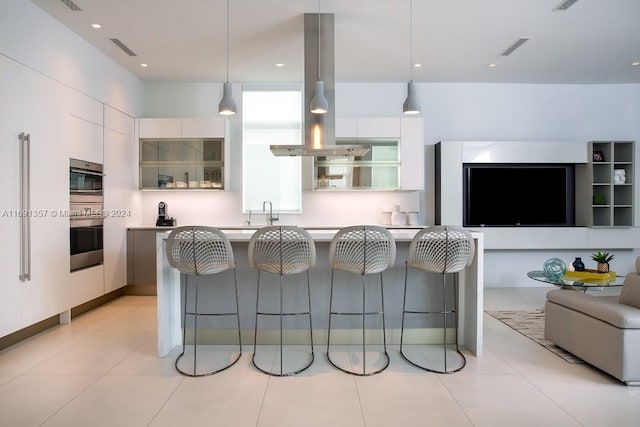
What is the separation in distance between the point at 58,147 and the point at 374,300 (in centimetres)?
335

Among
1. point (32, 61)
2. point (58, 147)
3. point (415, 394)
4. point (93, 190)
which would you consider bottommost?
point (415, 394)

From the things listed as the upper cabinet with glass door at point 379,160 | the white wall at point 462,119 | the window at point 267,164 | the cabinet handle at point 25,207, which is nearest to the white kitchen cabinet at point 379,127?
the upper cabinet with glass door at point 379,160

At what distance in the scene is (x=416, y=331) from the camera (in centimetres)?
332

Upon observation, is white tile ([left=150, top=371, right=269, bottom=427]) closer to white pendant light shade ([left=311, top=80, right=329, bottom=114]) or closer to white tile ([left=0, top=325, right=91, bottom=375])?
white tile ([left=0, top=325, right=91, bottom=375])

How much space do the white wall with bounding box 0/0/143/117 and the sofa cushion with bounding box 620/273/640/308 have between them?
16.8 ft

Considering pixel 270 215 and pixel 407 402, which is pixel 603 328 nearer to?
pixel 407 402

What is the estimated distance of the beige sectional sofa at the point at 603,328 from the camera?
253cm

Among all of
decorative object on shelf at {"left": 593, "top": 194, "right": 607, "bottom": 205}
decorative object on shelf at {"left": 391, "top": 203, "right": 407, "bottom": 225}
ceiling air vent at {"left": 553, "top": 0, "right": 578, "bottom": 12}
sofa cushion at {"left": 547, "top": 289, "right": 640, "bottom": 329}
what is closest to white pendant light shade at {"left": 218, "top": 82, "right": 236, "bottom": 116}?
decorative object on shelf at {"left": 391, "top": 203, "right": 407, "bottom": 225}


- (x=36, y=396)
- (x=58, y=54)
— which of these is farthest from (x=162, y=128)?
(x=36, y=396)

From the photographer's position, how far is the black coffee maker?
5.44 meters

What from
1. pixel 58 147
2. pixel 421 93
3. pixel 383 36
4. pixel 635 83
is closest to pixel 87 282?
pixel 58 147

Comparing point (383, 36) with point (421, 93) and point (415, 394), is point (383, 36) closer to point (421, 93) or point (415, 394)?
point (421, 93)

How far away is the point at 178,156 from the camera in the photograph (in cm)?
551

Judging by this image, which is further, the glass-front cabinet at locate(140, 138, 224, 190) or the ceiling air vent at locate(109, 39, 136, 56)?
the glass-front cabinet at locate(140, 138, 224, 190)
